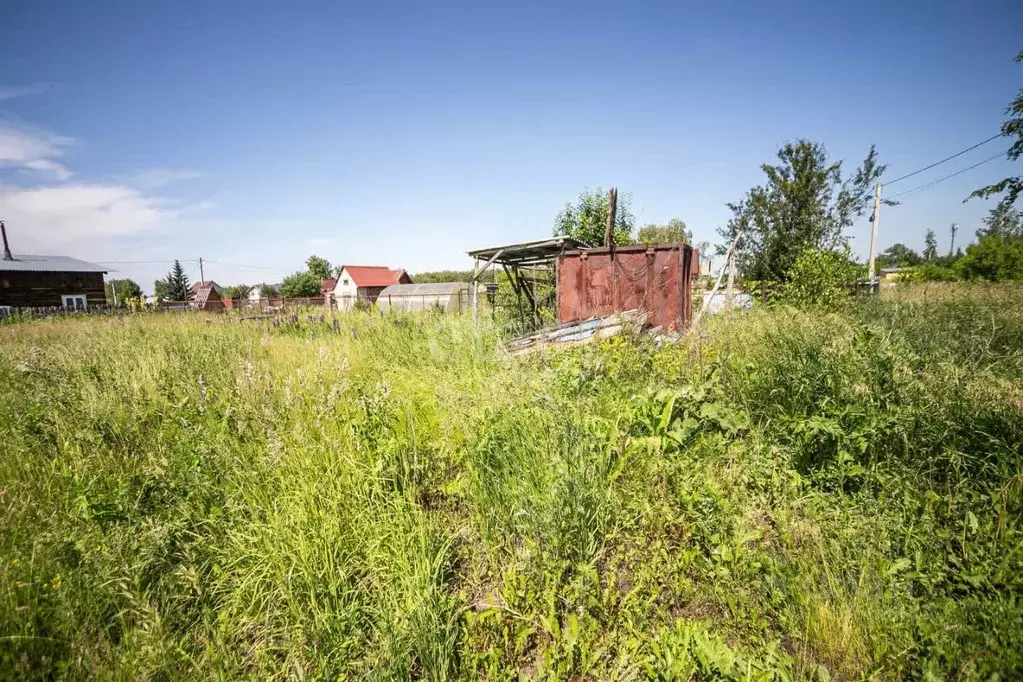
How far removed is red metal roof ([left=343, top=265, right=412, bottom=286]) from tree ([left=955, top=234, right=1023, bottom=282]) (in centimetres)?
5578

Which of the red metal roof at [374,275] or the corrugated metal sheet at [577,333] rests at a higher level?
the red metal roof at [374,275]

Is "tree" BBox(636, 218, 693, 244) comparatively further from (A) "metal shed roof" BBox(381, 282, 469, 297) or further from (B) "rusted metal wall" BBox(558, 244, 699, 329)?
(B) "rusted metal wall" BBox(558, 244, 699, 329)

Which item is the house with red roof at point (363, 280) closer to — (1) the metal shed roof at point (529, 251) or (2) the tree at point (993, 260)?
(1) the metal shed roof at point (529, 251)

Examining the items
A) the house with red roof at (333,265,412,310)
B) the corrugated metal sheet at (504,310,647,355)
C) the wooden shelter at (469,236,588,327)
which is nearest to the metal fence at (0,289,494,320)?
the wooden shelter at (469,236,588,327)

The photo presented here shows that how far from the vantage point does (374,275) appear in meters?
56.0

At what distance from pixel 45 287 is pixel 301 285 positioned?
25714mm

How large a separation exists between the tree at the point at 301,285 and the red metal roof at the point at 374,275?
17.0ft

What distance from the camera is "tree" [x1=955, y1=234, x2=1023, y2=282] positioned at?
2162 cm

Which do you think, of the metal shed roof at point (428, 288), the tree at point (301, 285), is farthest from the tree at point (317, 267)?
the metal shed roof at point (428, 288)

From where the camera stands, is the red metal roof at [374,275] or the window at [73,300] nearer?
the window at [73,300]

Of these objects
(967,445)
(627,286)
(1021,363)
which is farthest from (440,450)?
(627,286)

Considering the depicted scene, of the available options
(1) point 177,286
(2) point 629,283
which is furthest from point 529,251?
(1) point 177,286

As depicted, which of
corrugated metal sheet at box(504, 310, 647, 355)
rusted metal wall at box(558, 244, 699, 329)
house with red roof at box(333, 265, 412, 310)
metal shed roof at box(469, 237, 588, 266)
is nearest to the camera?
corrugated metal sheet at box(504, 310, 647, 355)

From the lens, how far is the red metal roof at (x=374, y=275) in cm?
5323
